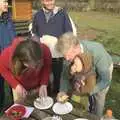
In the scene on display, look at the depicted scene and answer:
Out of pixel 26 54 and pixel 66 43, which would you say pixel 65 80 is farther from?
pixel 26 54

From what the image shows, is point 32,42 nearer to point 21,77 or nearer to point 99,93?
point 21,77

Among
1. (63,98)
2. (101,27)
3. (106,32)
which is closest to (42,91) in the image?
(63,98)

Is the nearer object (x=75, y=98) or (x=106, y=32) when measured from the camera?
(x=75, y=98)

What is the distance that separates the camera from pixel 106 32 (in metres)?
11.5

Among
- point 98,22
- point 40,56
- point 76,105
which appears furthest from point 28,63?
point 98,22

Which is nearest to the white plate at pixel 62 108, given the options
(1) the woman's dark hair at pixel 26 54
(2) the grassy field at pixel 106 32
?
(1) the woman's dark hair at pixel 26 54

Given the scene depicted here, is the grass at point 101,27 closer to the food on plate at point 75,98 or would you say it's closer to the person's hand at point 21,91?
the food on plate at point 75,98

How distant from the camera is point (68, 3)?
16094mm

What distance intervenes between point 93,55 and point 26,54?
723 mm

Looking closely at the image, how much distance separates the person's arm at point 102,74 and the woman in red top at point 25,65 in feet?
1.91

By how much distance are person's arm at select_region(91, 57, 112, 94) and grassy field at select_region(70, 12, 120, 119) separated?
1.61 meters

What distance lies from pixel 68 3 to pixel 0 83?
38.1ft

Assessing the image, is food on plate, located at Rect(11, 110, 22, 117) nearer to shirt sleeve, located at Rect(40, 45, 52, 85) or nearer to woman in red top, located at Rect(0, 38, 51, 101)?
woman in red top, located at Rect(0, 38, 51, 101)

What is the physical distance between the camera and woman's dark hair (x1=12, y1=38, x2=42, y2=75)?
310cm
